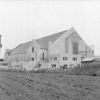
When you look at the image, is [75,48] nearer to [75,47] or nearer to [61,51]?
[75,47]

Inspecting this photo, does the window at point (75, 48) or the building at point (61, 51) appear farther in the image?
the window at point (75, 48)

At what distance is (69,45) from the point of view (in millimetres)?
61500

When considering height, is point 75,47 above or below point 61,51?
above

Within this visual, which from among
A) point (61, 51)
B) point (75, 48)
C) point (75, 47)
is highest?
point (75, 47)

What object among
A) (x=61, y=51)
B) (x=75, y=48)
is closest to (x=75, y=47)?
(x=75, y=48)

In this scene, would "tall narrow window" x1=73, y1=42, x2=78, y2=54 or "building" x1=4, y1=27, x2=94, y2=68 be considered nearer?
"building" x1=4, y1=27, x2=94, y2=68

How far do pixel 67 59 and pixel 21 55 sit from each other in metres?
22.0

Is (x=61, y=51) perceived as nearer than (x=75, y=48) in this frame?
Yes

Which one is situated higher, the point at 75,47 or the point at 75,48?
the point at 75,47

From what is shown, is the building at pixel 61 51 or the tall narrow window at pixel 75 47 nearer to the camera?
the building at pixel 61 51

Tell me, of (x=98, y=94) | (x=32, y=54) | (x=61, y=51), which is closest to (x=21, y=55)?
(x=32, y=54)

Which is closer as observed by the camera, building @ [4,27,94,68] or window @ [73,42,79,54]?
building @ [4,27,94,68]

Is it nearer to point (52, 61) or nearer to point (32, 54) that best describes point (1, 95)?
point (52, 61)

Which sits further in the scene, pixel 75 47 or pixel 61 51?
pixel 75 47
